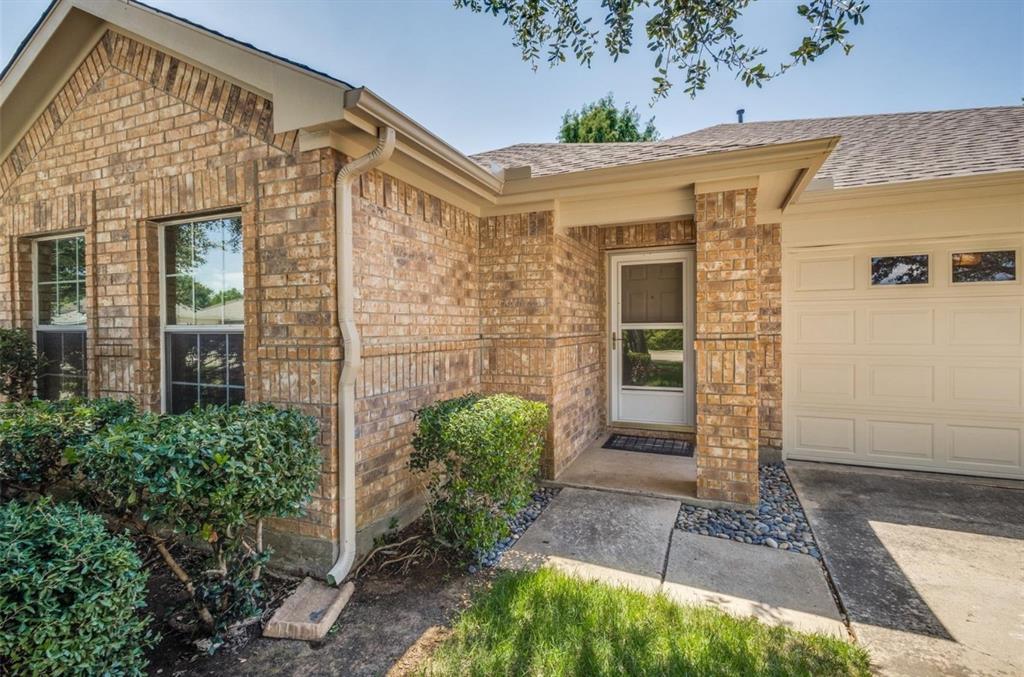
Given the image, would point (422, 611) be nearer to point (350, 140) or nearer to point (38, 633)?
point (38, 633)

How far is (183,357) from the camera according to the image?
387 cm

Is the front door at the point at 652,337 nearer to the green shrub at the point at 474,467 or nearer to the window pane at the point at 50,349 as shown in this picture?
the green shrub at the point at 474,467

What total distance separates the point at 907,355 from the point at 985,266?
1191 millimetres

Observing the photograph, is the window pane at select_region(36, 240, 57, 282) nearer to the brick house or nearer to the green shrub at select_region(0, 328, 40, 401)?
the brick house

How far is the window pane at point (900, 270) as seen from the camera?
17.0ft

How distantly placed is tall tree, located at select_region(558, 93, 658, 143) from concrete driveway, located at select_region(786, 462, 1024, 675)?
1515 cm

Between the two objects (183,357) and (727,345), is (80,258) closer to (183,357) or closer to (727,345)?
(183,357)

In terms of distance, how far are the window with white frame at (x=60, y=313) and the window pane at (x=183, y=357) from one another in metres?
1.33

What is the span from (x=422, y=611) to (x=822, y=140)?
4.28m

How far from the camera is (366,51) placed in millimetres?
4996

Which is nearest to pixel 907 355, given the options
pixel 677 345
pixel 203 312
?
pixel 677 345

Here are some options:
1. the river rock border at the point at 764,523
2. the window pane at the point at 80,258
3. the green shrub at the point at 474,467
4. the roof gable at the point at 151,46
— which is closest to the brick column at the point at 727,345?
the river rock border at the point at 764,523

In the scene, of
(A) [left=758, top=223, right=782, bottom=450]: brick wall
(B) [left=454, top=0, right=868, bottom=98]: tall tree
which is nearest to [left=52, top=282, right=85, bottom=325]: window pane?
(B) [left=454, top=0, right=868, bottom=98]: tall tree

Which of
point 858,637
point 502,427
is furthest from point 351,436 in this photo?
point 858,637
